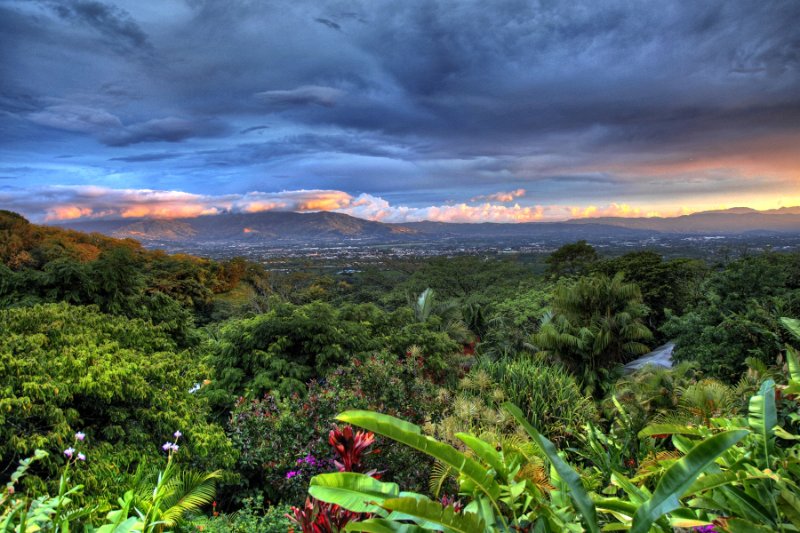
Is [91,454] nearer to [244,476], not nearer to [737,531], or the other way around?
[244,476]

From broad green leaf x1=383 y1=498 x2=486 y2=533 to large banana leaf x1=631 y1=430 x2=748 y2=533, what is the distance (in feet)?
1.66

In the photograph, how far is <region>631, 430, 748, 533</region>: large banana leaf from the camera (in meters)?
1.30


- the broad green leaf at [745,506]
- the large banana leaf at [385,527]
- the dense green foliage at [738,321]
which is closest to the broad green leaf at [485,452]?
the large banana leaf at [385,527]

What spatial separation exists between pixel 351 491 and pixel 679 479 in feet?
3.47

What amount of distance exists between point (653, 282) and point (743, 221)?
220170 mm

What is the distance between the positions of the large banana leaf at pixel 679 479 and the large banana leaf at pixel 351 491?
82cm

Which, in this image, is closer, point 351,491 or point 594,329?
point 351,491

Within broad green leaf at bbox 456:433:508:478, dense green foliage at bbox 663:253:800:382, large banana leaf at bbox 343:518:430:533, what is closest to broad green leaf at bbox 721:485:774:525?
broad green leaf at bbox 456:433:508:478

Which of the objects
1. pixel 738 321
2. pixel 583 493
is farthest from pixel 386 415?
pixel 738 321

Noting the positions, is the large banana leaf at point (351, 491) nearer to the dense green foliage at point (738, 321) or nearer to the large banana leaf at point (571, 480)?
the large banana leaf at point (571, 480)

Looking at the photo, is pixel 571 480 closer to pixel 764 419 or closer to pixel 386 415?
pixel 386 415

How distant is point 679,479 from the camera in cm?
133

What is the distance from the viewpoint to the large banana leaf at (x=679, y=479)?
4.25 feet

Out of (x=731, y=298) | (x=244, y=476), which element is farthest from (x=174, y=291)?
(x=731, y=298)
